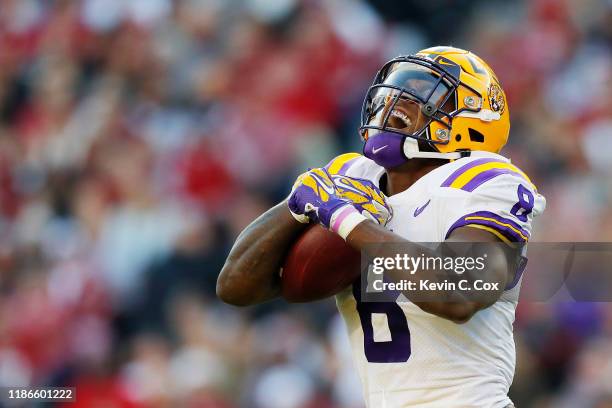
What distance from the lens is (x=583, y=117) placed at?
5.46 metres

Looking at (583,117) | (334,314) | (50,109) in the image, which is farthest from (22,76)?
(583,117)

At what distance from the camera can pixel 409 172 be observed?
2.89 m

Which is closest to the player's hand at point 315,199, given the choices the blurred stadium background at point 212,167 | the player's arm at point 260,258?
the player's arm at point 260,258

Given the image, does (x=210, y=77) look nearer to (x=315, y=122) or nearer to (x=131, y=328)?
(x=315, y=122)

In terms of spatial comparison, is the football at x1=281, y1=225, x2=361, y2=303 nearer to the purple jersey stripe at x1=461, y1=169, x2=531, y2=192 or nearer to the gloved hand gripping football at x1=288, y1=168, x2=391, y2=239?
the gloved hand gripping football at x1=288, y1=168, x2=391, y2=239

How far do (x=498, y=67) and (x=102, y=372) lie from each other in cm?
277

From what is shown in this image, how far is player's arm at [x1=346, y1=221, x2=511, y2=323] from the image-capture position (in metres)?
2.44

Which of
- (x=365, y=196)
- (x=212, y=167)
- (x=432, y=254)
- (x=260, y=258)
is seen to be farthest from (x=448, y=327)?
(x=212, y=167)

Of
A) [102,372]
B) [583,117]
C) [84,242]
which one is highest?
[583,117]

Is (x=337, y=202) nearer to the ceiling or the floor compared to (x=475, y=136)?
nearer to the floor

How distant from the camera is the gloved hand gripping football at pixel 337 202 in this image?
254 centimetres

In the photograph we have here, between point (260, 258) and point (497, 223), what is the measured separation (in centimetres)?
65

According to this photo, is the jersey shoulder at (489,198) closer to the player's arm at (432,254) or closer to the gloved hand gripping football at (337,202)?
the player's arm at (432,254)

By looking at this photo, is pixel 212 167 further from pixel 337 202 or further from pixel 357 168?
pixel 337 202
